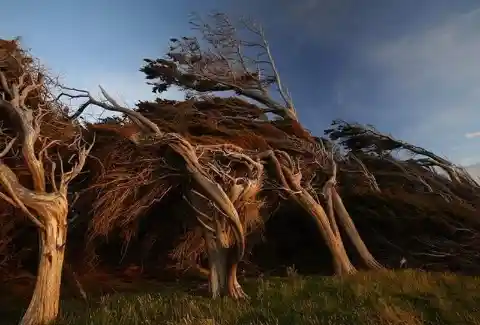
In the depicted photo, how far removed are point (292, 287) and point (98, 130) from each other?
355 inches

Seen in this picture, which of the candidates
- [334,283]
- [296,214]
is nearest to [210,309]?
[334,283]

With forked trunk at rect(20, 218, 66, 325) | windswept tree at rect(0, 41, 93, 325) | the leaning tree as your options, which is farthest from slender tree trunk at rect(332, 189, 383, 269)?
forked trunk at rect(20, 218, 66, 325)

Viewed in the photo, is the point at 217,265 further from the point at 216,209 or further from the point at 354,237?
the point at 354,237

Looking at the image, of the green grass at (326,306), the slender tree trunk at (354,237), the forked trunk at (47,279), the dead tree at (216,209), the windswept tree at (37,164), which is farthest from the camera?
the slender tree trunk at (354,237)

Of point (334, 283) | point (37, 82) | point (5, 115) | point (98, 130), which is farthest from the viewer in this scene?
point (98, 130)

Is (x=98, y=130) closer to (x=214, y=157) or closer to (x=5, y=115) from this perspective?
(x=5, y=115)

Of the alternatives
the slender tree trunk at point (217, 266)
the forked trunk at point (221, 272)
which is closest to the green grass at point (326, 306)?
the forked trunk at point (221, 272)

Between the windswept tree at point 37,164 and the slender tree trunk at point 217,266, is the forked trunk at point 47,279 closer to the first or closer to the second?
the windswept tree at point 37,164

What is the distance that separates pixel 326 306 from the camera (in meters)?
9.41

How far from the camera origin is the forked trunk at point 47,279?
1038 centimetres

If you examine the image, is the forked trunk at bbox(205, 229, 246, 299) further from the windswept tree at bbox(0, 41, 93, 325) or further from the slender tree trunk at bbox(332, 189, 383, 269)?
the slender tree trunk at bbox(332, 189, 383, 269)

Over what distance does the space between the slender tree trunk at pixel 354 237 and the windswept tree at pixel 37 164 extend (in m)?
10.5

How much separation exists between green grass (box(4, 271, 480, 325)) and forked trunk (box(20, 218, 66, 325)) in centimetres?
45

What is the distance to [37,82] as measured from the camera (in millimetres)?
14977
